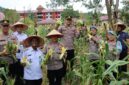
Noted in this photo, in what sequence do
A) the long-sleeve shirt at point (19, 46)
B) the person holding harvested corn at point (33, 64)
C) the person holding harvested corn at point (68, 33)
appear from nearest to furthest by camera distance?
the person holding harvested corn at point (33, 64)
the long-sleeve shirt at point (19, 46)
the person holding harvested corn at point (68, 33)

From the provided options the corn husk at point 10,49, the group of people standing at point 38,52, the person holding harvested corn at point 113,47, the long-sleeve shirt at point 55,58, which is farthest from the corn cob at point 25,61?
the person holding harvested corn at point 113,47

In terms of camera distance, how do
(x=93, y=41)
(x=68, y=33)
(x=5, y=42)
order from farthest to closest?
(x=68, y=33) → (x=93, y=41) → (x=5, y=42)

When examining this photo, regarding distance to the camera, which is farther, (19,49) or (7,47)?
(19,49)

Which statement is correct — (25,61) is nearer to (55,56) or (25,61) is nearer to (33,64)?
(33,64)

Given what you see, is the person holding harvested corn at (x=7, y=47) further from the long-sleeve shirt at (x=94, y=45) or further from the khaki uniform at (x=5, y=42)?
the long-sleeve shirt at (x=94, y=45)

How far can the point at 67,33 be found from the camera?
7.15 metres

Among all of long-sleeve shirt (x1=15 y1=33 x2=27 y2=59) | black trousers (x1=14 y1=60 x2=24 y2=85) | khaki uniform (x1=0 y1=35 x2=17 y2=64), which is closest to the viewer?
khaki uniform (x1=0 y1=35 x2=17 y2=64)

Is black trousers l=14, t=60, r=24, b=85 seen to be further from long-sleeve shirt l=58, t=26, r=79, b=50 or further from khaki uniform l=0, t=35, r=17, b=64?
long-sleeve shirt l=58, t=26, r=79, b=50

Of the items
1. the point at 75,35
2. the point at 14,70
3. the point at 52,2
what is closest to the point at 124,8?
the point at 52,2

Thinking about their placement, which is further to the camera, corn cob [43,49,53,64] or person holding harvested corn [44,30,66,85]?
person holding harvested corn [44,30,66,85]

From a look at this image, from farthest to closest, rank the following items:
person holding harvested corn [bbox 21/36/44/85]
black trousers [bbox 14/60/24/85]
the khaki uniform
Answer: black trousers [bbox 14/60/24/85] < the khaki uniform < person holding harvested corn [bbox 21/36/44/85]

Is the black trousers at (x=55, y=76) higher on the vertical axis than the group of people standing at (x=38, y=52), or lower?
lower

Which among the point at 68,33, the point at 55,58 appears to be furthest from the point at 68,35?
the point at 55,58

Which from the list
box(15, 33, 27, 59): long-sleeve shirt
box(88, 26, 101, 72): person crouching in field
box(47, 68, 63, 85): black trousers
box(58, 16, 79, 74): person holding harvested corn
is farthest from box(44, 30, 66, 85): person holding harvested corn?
box(58, 16, 79, 74): person holding harvested corn
